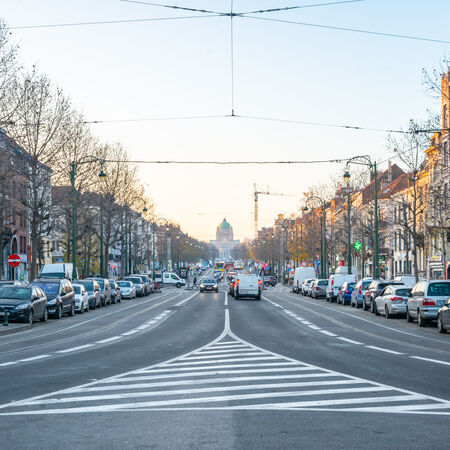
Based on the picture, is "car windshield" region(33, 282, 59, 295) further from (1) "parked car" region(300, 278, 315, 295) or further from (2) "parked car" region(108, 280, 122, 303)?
(1) "parked car" region(300, 278, 315, 295)

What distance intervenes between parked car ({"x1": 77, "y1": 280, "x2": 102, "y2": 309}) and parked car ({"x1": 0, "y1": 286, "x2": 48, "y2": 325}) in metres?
13.5

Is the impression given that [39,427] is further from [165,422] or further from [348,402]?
[348,402]

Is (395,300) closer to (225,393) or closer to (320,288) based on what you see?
(225,393)

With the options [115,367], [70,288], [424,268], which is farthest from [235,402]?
[424,268]

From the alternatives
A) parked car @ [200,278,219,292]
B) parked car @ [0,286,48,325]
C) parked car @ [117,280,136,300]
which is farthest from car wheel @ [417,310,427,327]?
parked car @ [200,278,219,292]

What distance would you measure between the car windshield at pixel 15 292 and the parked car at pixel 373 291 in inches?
666

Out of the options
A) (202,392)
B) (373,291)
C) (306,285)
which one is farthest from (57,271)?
(202,392)

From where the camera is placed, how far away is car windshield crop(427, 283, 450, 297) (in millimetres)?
27828

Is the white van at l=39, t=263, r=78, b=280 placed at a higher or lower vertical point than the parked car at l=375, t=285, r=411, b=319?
higher

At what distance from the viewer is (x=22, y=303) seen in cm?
2842

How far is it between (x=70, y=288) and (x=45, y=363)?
22291 mm

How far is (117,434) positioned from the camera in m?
7.54

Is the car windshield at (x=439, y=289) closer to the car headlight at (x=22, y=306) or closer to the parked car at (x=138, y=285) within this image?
the car headlight at (x=22, y=306)

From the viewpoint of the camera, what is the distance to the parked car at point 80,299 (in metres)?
39.5
